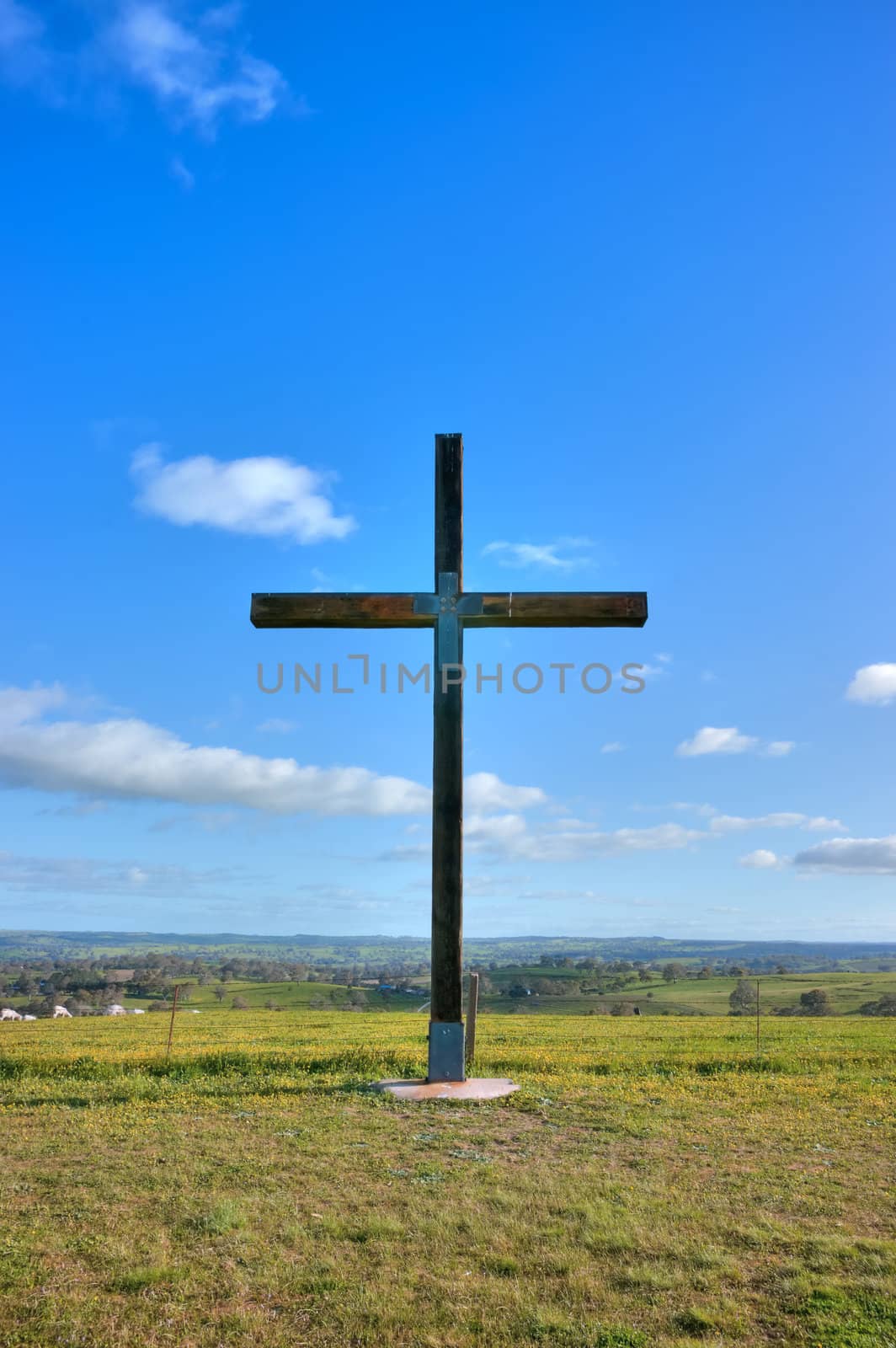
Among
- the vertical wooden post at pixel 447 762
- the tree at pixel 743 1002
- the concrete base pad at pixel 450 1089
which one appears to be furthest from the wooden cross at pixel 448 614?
the tree at pixel 743 1002

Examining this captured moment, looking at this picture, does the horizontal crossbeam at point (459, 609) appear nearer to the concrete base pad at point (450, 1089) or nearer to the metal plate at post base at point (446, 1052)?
the metal plate at post base at point (446, 1052)

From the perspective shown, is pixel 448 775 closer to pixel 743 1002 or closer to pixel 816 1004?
pixel 816 1004

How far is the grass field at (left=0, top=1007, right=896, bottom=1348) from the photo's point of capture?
4375 millimetres

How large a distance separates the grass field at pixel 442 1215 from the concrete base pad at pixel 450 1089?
309mm

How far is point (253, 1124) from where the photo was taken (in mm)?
8562

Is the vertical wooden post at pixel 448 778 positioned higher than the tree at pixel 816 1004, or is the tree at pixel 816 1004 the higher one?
the vertical wooden post at pixel 448 778

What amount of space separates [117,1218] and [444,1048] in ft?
17.6

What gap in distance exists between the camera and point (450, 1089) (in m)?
10.2

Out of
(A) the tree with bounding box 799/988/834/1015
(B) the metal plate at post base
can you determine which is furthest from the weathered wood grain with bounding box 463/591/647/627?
(A) the tree with bounding box 799/988/834/1015

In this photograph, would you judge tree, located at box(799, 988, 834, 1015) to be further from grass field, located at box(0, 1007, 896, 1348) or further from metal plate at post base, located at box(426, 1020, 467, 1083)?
metal plate at post base, located at box(426, 1020, 467, 1083)

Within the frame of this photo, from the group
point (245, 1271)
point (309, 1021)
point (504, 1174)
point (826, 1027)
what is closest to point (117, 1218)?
point (245, 1271)

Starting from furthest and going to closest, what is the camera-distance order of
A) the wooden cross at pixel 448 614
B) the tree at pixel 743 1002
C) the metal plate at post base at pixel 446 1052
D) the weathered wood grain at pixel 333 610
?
1. the tree at pixel 743 1002
2. the weathered wood grain at pixel 333 610
3. the wooden cross at pixel 448 614
4. the metal plate at post base at pixel 446 1052

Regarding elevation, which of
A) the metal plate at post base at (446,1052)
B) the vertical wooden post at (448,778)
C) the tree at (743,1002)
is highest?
the vertical wooden post at (448,778)

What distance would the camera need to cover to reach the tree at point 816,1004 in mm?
49656
